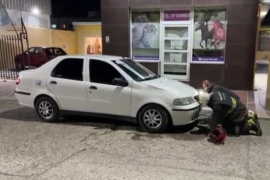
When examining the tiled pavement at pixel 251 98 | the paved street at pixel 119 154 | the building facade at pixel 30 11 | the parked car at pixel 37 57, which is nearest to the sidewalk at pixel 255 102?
the tiled pavement at pixel 251 98

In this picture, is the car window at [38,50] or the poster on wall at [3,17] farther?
the car window at [38,50]

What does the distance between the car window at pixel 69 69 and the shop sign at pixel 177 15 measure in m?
5.87

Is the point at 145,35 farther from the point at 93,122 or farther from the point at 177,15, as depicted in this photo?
the point at 93,122

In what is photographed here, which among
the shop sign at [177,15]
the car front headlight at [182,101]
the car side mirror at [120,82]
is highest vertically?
the shop sign at [177,15]

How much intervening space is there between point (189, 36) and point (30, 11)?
47.4 feet

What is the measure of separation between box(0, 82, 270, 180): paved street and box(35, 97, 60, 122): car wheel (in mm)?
193

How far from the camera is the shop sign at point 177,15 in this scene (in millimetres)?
11648

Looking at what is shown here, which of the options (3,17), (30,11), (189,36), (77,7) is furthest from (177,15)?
(77,7)

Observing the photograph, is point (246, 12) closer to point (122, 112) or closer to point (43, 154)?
point (122, 112)

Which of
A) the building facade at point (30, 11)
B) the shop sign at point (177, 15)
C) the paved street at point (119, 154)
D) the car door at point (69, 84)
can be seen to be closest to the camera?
the paved street at point (119, 154)

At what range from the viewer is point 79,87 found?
6.82 meters

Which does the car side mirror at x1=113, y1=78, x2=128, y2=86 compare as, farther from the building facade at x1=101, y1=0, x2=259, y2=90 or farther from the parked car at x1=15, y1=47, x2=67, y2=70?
the parked car at x1=15, y1=47, x2=67, y2=70

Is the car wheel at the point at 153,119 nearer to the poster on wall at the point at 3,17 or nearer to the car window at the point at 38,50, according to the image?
the car window at the point at 38,50

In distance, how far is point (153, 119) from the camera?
6.30 metres
